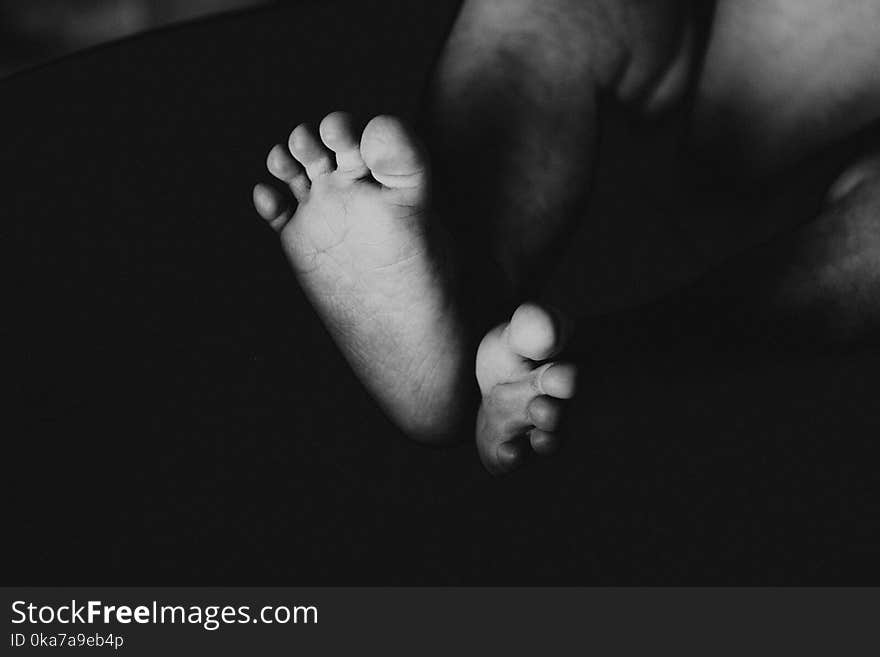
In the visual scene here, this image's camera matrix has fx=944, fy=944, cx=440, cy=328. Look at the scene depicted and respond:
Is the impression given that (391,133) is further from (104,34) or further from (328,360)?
(104,34)

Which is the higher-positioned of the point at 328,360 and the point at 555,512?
the point at 328,360

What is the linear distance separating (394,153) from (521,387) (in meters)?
0.14

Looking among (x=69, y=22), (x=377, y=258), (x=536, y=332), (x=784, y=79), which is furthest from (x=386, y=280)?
(x=69, y=22)

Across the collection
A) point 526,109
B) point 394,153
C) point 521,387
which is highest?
point 526,109

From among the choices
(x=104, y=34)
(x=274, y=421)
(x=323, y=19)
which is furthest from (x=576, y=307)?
(x=104, y=34)

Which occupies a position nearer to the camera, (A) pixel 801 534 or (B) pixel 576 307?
(A) pixel 801 534

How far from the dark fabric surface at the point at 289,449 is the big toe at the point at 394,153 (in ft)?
0.48

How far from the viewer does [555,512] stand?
2.19 feet

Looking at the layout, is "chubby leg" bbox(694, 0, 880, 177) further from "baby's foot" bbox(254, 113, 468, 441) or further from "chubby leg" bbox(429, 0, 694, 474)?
"baby's foot" bbox(254, 113, 468, 441)

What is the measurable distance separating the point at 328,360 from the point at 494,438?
0.75 ft

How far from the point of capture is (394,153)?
498 millimetres

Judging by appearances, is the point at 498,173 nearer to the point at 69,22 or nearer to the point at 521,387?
the point at 521,387

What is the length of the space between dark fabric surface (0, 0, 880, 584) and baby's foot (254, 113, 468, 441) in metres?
0.09

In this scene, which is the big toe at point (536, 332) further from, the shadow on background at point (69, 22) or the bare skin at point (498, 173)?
the shadow on background at point (69, 22)
